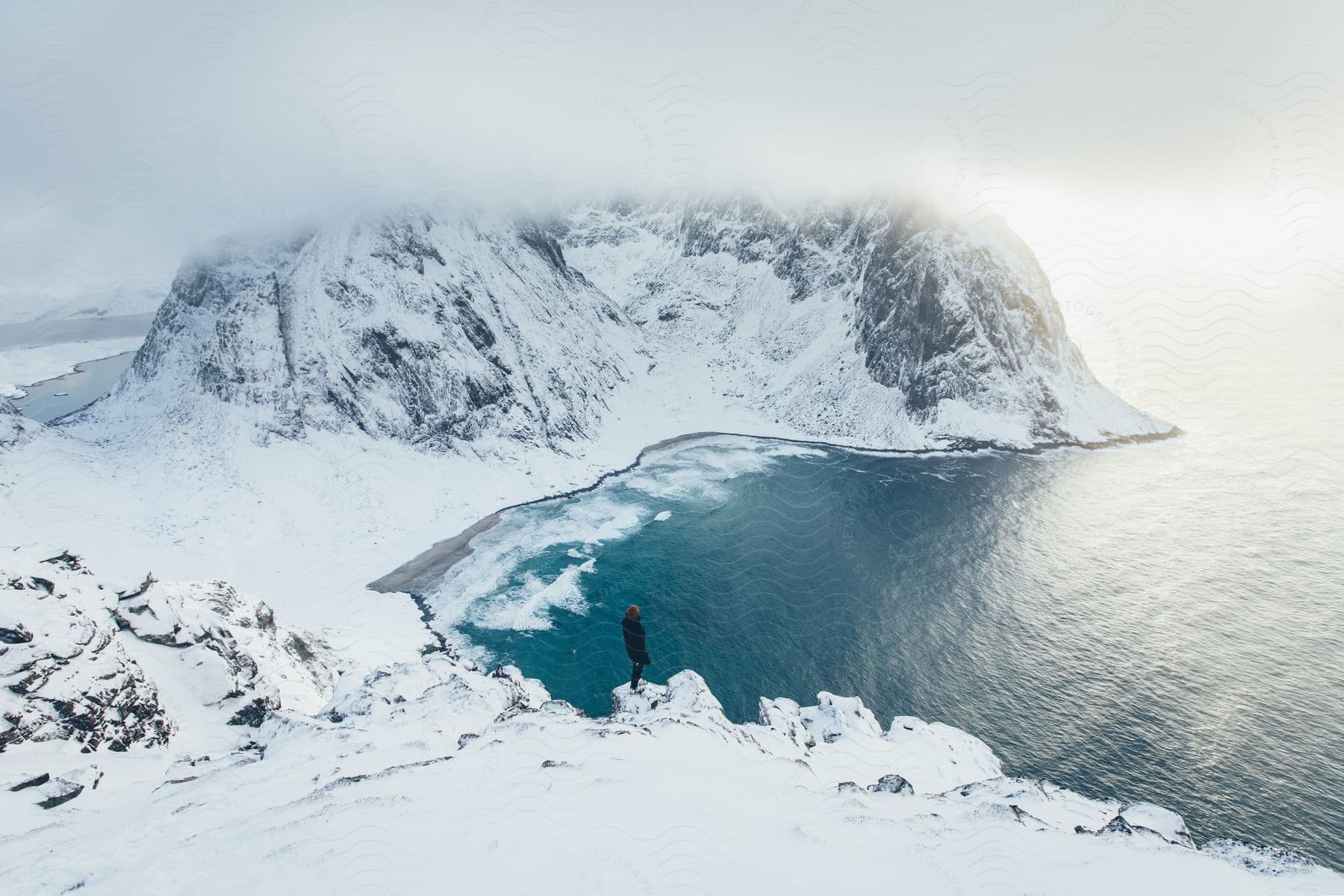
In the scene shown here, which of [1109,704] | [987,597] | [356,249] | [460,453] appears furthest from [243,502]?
[1109,704]

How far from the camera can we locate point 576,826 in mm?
15070

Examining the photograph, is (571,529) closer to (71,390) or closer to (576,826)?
(576,826)

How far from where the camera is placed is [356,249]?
8206 cm

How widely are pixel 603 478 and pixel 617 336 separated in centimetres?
4912

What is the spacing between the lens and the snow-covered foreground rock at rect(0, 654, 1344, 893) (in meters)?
13.5

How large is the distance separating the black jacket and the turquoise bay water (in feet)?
73.7

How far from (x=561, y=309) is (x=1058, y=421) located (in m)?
92.2

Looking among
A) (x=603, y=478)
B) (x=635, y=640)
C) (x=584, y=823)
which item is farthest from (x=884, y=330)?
(x=584, y=823)

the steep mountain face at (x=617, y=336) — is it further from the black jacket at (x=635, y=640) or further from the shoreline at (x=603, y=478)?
the black jacket at (x=635, y=640)

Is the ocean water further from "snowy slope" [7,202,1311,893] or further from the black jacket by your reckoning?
the black jacket

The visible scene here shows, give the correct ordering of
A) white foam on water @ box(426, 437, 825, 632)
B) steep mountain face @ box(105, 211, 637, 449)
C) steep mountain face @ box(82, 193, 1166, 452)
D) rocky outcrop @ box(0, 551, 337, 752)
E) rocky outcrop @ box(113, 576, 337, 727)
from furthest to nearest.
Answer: steep mountain face @ box(82, 193, 1166, 452) < steep mountain face @ box(105, 211, 637, 449) < white foam on water @ box(426, 437, 825, 632) < rocky outcrop @ box(113, 576, 337, 727) < rocky outcrop @ box(0, 551, 337, 752)

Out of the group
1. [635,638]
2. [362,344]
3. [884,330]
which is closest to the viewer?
[635,638]

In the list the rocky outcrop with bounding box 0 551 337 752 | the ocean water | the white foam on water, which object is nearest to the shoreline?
the white foam on water

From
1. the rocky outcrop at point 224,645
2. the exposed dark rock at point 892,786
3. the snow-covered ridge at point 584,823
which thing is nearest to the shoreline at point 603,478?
the rocky outcrop at point 224,645
